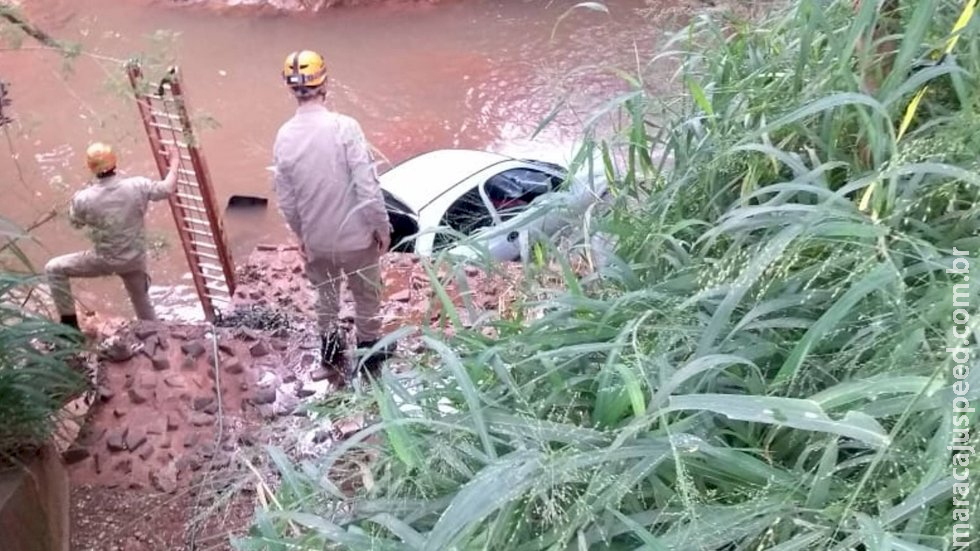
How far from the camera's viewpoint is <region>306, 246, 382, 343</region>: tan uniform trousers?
3969 millimetres

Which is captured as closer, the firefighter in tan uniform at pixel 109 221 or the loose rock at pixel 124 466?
the loose rock at pixel 124 466

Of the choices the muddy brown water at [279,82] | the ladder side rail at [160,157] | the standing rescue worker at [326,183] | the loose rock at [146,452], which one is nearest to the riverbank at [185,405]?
the loose rock at [146,452]

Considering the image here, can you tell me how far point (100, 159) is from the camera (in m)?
4.39

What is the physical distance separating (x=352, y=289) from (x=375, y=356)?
121 cm

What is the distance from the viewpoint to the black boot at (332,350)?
13.4 ft

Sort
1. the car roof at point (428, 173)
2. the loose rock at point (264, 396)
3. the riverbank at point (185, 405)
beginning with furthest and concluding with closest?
the car roof at point (428, 173) → the loose rock at point (264, 396) → the riverbank at point (185, 405)

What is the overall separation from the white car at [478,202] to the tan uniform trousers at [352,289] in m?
0.28

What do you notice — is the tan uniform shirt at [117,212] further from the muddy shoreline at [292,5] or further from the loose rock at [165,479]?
the muddy shoreline at [292,5]

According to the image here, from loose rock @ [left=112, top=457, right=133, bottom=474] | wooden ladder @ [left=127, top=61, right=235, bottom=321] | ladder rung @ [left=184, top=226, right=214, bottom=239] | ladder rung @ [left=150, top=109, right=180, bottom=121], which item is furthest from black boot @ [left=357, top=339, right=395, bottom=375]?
ladder rung @ [left=184, top=226, right=214, bottom=239]

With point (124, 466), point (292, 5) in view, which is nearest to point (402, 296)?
point (124, 466)

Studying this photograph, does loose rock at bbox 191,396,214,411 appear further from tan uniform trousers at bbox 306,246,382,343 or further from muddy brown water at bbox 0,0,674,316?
muddy brown water at bbox 0,0,674,316

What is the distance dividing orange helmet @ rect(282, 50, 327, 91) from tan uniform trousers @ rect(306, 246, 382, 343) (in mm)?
761

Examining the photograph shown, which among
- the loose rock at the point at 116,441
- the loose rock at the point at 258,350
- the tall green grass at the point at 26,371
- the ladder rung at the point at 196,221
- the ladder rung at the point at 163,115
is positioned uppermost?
the ladder rung at the point at 163,115

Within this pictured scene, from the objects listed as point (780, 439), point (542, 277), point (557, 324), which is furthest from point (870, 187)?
point (542, 277)
